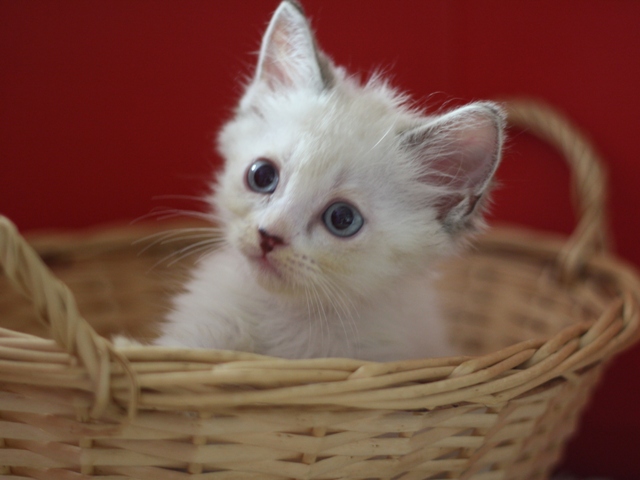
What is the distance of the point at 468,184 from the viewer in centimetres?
130

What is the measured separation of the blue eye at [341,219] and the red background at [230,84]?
1031 millimetres

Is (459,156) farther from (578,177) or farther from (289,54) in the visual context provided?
(578,177)

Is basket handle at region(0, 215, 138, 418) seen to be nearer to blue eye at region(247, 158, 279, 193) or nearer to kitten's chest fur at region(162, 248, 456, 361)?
kitten's chest fur at region(162, 248, 456, 361)

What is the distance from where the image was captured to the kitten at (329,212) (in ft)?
3.98

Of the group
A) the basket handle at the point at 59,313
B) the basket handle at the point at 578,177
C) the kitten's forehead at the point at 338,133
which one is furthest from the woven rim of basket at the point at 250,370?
the basket handle at the point at 578,177

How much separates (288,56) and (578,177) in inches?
39.8

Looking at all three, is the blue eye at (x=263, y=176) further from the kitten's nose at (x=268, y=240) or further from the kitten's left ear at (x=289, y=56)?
the kitten's left ear at (x=289, y=56)

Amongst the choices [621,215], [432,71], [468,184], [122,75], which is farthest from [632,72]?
[122,75]

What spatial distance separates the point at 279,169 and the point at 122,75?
1257mm

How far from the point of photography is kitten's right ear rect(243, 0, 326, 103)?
1397mm

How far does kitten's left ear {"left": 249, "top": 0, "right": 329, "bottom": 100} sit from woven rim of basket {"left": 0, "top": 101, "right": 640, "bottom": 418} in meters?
0.70

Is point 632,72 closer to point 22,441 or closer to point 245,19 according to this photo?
point 245,19

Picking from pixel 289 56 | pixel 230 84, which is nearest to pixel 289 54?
pixel 289 56

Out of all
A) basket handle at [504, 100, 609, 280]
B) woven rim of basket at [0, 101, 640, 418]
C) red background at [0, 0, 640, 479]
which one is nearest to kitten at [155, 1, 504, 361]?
woven rim of basket at [0, 101, 640, 418]
